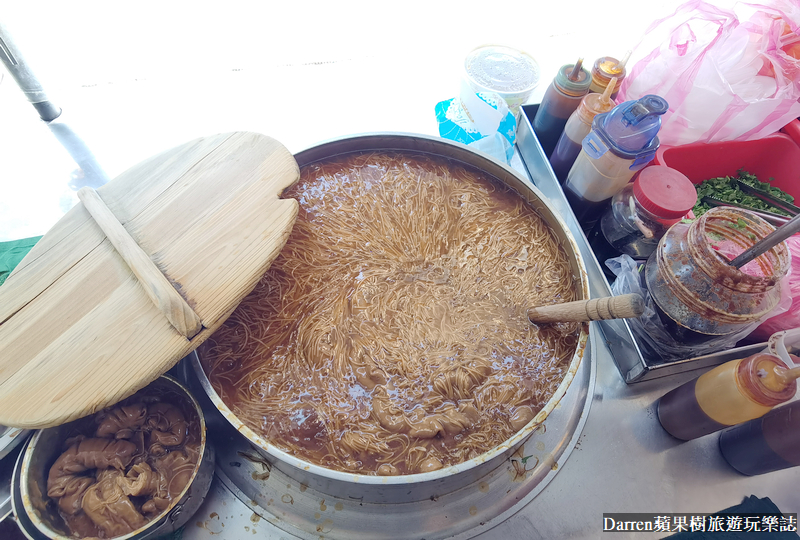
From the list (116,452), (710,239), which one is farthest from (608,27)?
(116,452)

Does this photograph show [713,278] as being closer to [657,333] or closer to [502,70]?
[657,333]

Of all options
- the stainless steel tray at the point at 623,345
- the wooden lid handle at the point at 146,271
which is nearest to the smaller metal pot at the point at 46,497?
the wooden lid handle at the point at 146,271

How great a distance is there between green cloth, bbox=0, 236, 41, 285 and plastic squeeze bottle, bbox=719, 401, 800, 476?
400 centimetres

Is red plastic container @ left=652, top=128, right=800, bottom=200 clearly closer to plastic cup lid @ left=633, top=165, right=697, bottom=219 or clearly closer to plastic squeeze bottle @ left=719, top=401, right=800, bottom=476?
plastic cup lid @ left=633, top=165, right=697, bottom=219

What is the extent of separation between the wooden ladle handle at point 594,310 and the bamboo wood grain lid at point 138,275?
1.29 m

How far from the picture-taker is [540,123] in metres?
3.07

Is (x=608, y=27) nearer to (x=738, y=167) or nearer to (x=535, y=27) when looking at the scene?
(x=535, y=27)

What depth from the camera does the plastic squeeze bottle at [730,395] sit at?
1.71 m

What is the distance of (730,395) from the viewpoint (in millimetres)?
1819

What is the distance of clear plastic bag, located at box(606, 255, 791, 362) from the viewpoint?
6.85 feet

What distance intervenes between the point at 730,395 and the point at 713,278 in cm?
52

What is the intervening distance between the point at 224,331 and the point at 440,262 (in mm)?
1219

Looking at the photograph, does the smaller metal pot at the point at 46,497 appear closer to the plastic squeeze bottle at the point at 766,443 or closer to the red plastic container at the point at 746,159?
the plastic squeeze bottle at the point at 766,443

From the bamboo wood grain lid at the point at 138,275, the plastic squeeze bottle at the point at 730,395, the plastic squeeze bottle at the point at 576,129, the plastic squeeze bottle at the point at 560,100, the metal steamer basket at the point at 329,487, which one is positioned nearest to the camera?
the bamboo wood grain lid at the point at 138,275
